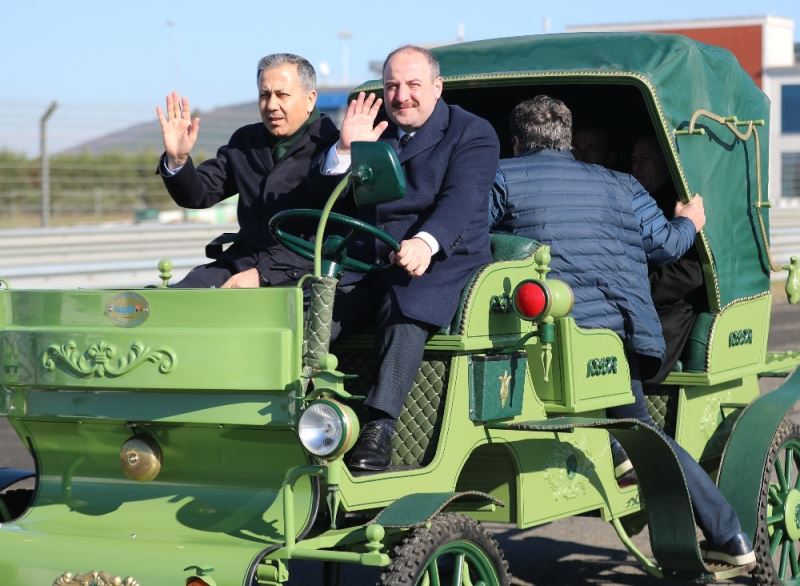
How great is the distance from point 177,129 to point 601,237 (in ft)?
5.62

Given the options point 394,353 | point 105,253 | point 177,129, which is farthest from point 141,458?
point 105,253

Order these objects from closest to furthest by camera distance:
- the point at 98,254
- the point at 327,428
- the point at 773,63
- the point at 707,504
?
the point at 327,428 < the point at 707,504 < the point at 98,254 < the point at 773,63

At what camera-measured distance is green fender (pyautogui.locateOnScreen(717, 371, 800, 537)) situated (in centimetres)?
627

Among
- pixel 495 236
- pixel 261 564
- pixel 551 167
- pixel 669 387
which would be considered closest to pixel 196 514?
pixel 261 564

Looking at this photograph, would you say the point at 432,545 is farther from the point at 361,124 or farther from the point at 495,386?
the point at 361,124

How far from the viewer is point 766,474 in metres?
6.37

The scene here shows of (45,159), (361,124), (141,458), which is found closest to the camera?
(141,458)

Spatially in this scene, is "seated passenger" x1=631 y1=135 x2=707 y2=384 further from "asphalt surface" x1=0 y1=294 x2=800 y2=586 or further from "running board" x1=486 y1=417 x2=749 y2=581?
"asphalt surface" x1=0 y1=294 x2=800 y2=586

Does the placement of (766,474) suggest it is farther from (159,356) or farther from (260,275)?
(159,356)

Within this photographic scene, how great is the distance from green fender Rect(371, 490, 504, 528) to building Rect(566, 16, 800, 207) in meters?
48.9

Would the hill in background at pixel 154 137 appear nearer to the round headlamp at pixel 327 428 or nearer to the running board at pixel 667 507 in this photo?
the running board at pixel 667 507

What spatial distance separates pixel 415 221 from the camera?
534 cm

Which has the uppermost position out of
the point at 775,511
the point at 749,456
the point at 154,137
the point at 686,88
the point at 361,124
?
the point at 154,137

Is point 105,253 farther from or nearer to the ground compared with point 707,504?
farther from the ground
